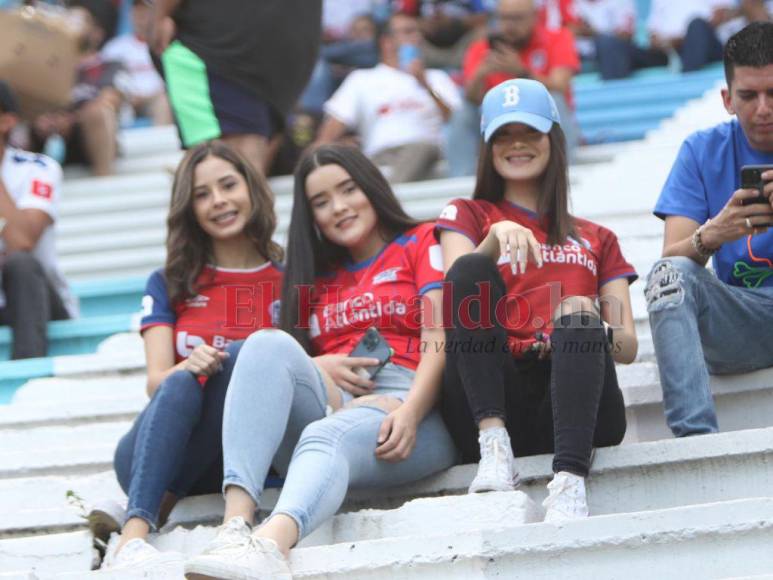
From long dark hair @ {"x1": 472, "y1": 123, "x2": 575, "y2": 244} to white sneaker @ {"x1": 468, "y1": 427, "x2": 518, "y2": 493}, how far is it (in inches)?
21.8

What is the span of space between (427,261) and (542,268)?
29 cm

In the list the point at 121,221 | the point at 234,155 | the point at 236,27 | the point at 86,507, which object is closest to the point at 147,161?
the point at 121,221

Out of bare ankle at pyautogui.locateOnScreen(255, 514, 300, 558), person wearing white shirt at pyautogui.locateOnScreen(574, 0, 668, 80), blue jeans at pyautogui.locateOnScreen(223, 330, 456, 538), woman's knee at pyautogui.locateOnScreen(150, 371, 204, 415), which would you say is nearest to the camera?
bare ankle at pyautogui.locateOnScreen(255, 514, 300, 558)

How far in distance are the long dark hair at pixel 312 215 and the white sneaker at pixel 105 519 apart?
2.37 feet

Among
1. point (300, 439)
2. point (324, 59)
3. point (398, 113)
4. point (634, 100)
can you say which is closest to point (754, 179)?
point (300, 439)

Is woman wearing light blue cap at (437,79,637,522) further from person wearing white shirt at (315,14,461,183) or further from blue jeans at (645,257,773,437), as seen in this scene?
person wearing white shirt at (315,14,461,183)

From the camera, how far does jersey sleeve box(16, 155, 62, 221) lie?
5.45 metres

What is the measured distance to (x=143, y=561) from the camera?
3.24m

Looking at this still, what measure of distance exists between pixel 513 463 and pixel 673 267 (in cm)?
57

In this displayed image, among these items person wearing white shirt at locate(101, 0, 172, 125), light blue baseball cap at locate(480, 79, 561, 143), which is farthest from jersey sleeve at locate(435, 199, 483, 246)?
person wearing white shirt at locate(101, 0, 172, 125)

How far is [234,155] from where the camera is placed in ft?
13.7

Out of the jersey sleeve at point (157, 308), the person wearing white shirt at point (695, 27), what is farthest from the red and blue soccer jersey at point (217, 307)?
the person wearing white shirt at point (695, 27)

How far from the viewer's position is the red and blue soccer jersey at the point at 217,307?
3930 millimetres

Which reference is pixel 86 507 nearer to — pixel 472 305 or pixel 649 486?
pixel 472 305
